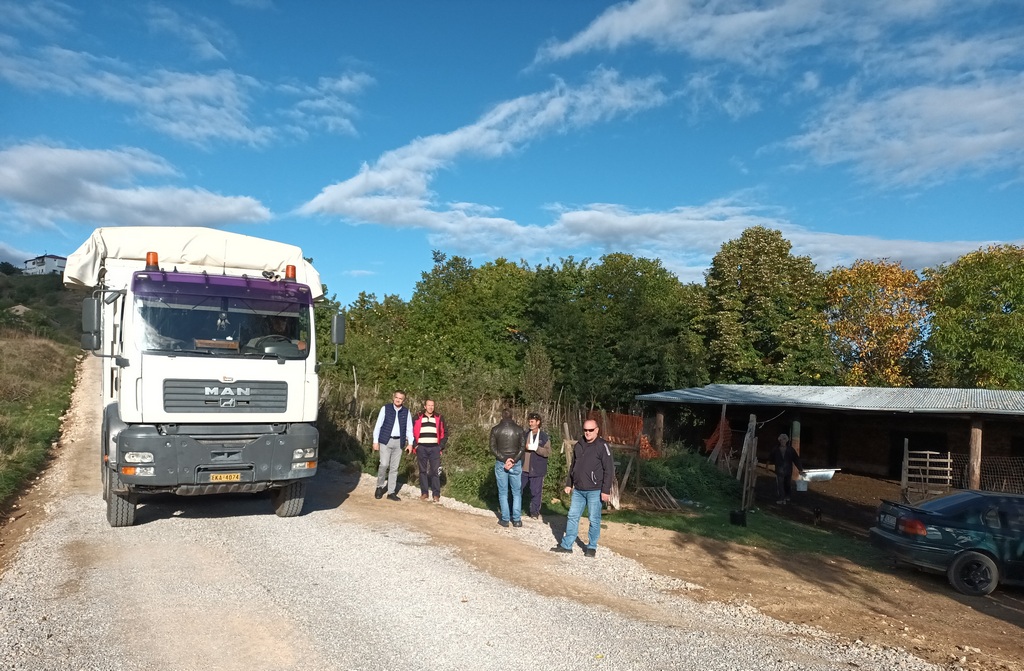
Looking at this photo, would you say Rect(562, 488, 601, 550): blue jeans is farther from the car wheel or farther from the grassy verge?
the grassy verge

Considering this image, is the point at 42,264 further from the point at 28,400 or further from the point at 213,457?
the point at 213,457

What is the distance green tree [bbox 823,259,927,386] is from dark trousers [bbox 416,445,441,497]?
2788 cm

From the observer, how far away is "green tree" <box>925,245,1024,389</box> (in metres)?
31.1

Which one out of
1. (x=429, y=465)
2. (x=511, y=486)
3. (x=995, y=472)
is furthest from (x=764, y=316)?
(x=511, y=486)

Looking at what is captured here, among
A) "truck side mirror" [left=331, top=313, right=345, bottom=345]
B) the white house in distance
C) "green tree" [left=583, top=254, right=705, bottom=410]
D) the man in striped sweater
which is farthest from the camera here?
the white house in distance

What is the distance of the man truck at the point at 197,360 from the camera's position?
27.5 feet

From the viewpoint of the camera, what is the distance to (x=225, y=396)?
866 cm

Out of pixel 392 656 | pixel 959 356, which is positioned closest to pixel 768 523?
pixel 392 656

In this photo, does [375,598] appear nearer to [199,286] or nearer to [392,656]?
[392,656]

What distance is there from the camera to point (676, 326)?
117 ft

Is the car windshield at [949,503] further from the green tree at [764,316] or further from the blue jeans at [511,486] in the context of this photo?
the green tree at [764,316]

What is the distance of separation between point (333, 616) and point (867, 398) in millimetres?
20530

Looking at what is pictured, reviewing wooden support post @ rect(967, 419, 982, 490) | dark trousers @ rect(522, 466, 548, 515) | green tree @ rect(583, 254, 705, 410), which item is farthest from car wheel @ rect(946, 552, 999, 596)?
green tree @ rect(583, 254, 705, 410)

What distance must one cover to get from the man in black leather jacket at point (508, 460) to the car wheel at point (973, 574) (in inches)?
221
